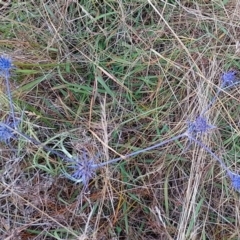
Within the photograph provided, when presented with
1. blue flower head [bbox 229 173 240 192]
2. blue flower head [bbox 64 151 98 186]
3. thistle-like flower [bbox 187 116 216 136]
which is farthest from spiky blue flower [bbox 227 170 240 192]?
blue flower head [bbox 64 151 98 186]

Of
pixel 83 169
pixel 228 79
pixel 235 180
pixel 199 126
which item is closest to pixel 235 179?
pixel 235 180

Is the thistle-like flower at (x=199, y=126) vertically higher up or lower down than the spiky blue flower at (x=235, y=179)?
higher up

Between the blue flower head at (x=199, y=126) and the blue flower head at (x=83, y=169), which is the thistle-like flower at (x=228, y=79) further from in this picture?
the blue flower head at (x=83, y=169)

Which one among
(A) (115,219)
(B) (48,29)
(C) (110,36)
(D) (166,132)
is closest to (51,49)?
(B) (48,29)

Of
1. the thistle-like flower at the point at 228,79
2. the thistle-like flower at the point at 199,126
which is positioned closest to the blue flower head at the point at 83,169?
the thistle-like flower at the point at 199,126

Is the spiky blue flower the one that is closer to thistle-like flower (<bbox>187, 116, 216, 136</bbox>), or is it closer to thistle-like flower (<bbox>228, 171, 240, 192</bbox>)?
thistle-like flower (<bbox>228, 171, 240, 192</bbox>)

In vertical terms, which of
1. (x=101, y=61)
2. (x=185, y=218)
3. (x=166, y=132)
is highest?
(x=101, y=61)

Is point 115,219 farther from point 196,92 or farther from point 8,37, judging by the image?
point 8,37
